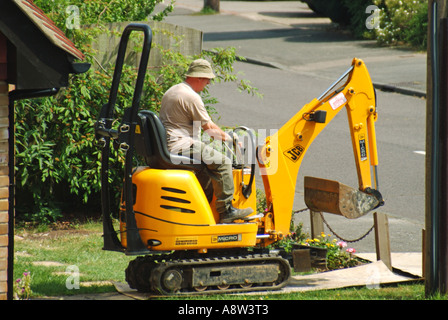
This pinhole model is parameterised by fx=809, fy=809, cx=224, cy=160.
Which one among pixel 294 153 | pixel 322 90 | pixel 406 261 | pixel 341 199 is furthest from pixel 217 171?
pixel 322 90

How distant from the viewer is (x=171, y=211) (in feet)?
25.0

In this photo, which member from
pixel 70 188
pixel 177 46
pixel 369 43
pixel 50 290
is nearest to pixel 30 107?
pixel 70 188

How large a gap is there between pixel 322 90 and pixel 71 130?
11.1 meters

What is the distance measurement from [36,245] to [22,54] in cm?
400

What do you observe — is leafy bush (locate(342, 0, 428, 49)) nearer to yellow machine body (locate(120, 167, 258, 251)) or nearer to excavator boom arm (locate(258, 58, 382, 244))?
excavator boom arm (locate(258, 58, 382, 244))

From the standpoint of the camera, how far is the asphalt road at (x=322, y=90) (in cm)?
1230

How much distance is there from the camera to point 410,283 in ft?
27.7

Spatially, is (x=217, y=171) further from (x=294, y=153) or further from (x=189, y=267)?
(x=294, y=153)

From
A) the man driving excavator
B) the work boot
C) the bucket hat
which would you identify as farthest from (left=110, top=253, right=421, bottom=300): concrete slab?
the bucket hat

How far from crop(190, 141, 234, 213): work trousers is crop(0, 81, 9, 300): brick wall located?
1763mm

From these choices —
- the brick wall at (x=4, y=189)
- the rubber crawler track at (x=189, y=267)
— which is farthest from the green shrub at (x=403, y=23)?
the brick wall at (x=4, y=189)

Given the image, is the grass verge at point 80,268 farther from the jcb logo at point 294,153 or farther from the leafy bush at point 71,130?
the jcb logo at point 294,153

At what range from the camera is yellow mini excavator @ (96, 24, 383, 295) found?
24.8ft

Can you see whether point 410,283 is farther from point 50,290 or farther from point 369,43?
point 369,43
